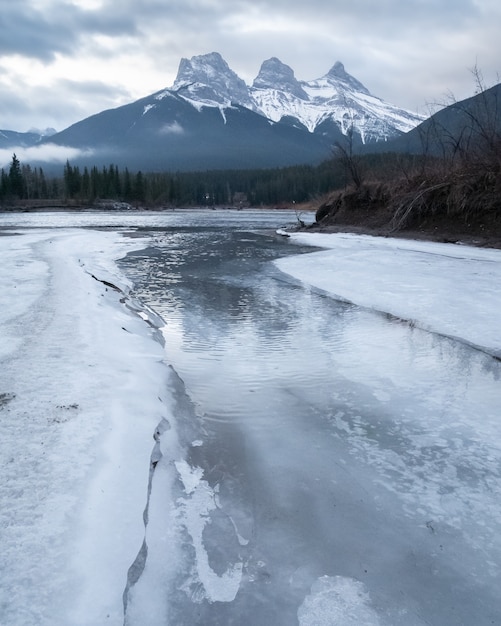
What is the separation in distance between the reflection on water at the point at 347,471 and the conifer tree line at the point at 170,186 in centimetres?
6922

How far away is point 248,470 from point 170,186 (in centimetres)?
12337

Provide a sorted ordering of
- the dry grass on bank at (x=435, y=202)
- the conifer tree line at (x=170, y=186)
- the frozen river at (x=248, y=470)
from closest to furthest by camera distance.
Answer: the frozen river at (x=248, y=470)
the dry grass on bank at (x=435, y=202)
the conifer tree line at (x=170, y=186)

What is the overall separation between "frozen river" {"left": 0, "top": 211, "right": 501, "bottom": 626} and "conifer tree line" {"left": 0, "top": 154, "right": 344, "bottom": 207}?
6907cm

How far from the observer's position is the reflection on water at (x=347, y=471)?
2.46m

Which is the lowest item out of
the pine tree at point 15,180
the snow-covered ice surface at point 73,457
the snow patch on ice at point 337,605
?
the snow patch on ice at point 337,605

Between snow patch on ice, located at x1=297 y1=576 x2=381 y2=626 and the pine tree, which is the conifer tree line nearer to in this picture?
the pine tree

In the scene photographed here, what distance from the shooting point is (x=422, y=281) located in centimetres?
1108

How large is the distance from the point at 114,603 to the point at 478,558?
1948 millimetres

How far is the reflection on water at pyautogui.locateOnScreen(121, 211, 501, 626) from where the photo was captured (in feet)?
8.05

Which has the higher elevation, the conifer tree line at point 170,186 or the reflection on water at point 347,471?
the conifer tree line at point 170,186

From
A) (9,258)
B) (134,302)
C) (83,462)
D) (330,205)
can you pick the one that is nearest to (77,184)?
(330,205)

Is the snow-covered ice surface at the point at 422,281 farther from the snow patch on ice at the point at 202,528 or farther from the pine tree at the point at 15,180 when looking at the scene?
the pine tree at the point at 15,180

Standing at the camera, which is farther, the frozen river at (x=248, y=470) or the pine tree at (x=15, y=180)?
the pine tree at (x=15, y=180)

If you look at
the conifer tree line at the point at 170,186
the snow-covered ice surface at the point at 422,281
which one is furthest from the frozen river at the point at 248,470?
the conifer tree line at the point at 170,186
